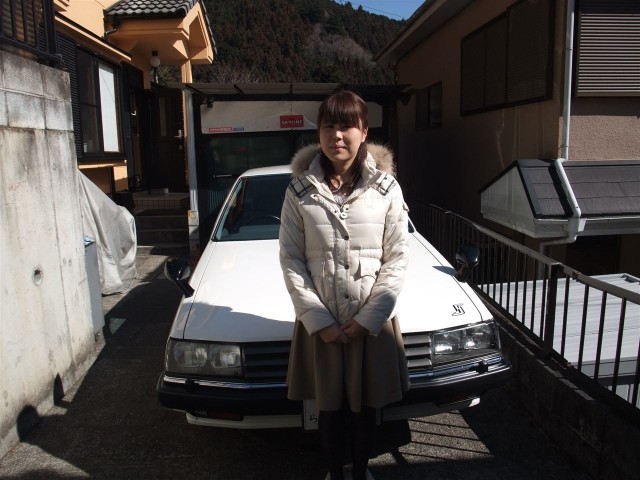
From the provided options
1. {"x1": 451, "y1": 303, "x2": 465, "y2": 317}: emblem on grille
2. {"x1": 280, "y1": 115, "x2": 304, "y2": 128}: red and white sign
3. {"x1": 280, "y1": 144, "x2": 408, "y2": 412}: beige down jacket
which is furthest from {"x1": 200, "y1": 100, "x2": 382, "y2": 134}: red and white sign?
{"x1": 280, "y1": 144, "x2": 408, "y2": 412}: beige down jacket

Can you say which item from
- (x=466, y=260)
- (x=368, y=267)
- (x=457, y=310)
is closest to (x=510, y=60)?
(x=466, y=260)

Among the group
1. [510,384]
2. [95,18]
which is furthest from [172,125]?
[510,384]

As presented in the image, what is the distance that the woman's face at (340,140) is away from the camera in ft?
7.73

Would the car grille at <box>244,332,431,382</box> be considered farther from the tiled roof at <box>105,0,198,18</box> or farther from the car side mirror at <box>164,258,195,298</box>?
the tiled roof at <box>105,0,198,18</box>

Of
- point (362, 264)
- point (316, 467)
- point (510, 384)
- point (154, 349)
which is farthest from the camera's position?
point (154, 349)

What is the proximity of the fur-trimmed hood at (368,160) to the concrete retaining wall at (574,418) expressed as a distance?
165cm

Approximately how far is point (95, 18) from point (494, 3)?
6.46 m

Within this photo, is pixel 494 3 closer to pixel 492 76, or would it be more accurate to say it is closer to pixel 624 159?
pixel 492 76

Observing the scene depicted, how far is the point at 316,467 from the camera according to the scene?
118 inches

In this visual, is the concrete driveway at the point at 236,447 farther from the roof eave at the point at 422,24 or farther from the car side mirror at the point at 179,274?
the roof eave at the point at 422,24

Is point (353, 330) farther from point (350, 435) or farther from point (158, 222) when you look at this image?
point (158, 222)

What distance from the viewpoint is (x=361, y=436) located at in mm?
2508

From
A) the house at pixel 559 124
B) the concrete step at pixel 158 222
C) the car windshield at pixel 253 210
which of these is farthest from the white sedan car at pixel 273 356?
the concrete step at pixel 158 222

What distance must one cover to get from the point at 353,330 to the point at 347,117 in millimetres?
912
